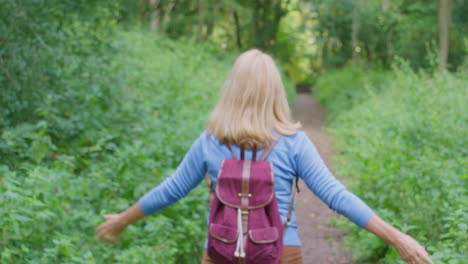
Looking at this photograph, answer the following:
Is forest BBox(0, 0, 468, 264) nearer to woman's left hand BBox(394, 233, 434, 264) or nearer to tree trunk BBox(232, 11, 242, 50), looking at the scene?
woman's left hand BBox(394, 233, 434, 264)

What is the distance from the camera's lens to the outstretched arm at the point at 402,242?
2162 millimetres

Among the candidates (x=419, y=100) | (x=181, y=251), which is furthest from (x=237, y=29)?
(x=181, y=251)

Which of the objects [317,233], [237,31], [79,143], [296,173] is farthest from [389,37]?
[296,173]

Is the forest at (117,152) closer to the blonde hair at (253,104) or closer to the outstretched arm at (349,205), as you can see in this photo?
the outstretched arm at (349,205)

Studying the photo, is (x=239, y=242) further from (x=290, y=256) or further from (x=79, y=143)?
(x=79, y=143)

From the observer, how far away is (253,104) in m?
2.31

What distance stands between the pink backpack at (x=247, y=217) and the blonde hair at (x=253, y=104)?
169mm

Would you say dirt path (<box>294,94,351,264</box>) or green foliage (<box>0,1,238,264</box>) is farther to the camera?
dirt path (<box>294,94,351,264</box>)

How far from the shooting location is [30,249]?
329 cm

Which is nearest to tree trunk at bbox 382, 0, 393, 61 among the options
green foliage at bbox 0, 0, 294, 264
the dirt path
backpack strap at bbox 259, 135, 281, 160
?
the dirt path

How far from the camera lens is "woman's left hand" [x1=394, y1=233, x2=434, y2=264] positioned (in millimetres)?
2158

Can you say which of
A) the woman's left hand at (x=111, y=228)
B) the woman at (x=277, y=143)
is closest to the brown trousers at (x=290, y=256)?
the woman at (x=277, y=143)

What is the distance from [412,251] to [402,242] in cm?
6

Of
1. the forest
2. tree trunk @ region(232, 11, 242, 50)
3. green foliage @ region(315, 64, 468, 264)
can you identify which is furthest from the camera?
tree trunk @ region(232, 11, 242, 50)
